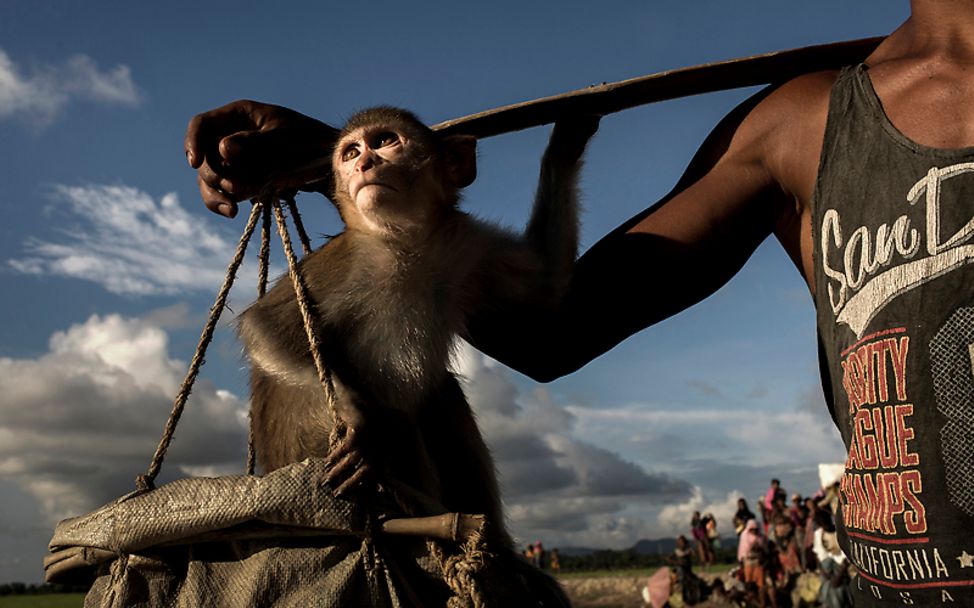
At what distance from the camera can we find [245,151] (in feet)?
7.16

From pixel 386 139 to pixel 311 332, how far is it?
104cm

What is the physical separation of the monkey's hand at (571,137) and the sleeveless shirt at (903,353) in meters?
0.78

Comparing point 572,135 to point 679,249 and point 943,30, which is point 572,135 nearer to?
point 679,249

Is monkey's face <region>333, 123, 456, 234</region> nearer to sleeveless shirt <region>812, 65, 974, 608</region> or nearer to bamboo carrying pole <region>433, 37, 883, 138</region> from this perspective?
bamboo carrying pole <region>433, 37, 883, 138</region>

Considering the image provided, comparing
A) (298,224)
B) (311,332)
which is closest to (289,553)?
(311,332)

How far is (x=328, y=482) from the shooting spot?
1.68 meters

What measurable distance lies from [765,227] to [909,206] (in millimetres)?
559

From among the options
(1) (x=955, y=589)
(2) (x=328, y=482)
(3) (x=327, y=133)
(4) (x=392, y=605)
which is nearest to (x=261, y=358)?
(3) (x=327, y=133)

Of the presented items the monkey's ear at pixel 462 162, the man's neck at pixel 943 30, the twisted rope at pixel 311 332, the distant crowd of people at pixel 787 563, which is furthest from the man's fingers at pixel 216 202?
the distant crowd of people at pixel 787 563

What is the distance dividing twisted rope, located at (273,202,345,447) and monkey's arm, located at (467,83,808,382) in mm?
531

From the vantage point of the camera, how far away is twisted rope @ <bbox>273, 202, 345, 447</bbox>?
5.95ft

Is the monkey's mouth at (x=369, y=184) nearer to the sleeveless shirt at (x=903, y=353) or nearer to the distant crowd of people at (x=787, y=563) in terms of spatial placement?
the sleeveless shirt at (x=903, y=353)

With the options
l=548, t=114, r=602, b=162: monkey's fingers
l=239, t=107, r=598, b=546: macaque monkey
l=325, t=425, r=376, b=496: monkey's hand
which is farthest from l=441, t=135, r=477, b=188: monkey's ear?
l=325, t=425, r=376, b=496: monkey's hand

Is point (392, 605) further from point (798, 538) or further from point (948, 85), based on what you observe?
point (798, 538)
